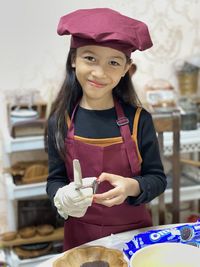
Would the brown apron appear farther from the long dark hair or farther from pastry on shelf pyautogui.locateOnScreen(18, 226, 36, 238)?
pastry on shelf pyautogui.locateOnScreen(18, 226, 36, 238)

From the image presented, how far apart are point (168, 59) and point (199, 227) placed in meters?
1.01

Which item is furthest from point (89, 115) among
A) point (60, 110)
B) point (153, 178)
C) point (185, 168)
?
point (185, 168)

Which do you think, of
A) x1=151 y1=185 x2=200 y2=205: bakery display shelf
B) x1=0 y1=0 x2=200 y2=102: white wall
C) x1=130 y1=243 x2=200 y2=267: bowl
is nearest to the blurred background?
x1=0 y1=0 x2=200 y2=102: white wall

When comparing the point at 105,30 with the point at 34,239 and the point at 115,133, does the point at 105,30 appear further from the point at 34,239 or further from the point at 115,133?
the point at 34,239

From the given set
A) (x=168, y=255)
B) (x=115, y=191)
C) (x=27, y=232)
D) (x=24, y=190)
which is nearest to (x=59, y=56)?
(x=24, y=190)

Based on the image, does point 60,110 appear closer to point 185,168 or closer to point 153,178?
point 153,178

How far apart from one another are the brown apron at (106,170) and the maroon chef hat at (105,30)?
19cm

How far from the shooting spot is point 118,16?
0.84m

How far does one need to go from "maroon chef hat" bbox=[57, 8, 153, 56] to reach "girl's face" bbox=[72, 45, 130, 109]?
0.05 feet

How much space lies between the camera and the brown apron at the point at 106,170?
951 millimetres

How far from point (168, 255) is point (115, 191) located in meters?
0.16

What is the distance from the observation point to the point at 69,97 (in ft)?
3.27

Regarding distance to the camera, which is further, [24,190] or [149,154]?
[24,190]

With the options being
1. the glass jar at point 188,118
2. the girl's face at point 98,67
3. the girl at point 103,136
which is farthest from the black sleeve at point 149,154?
the glass jar at point 188,118
